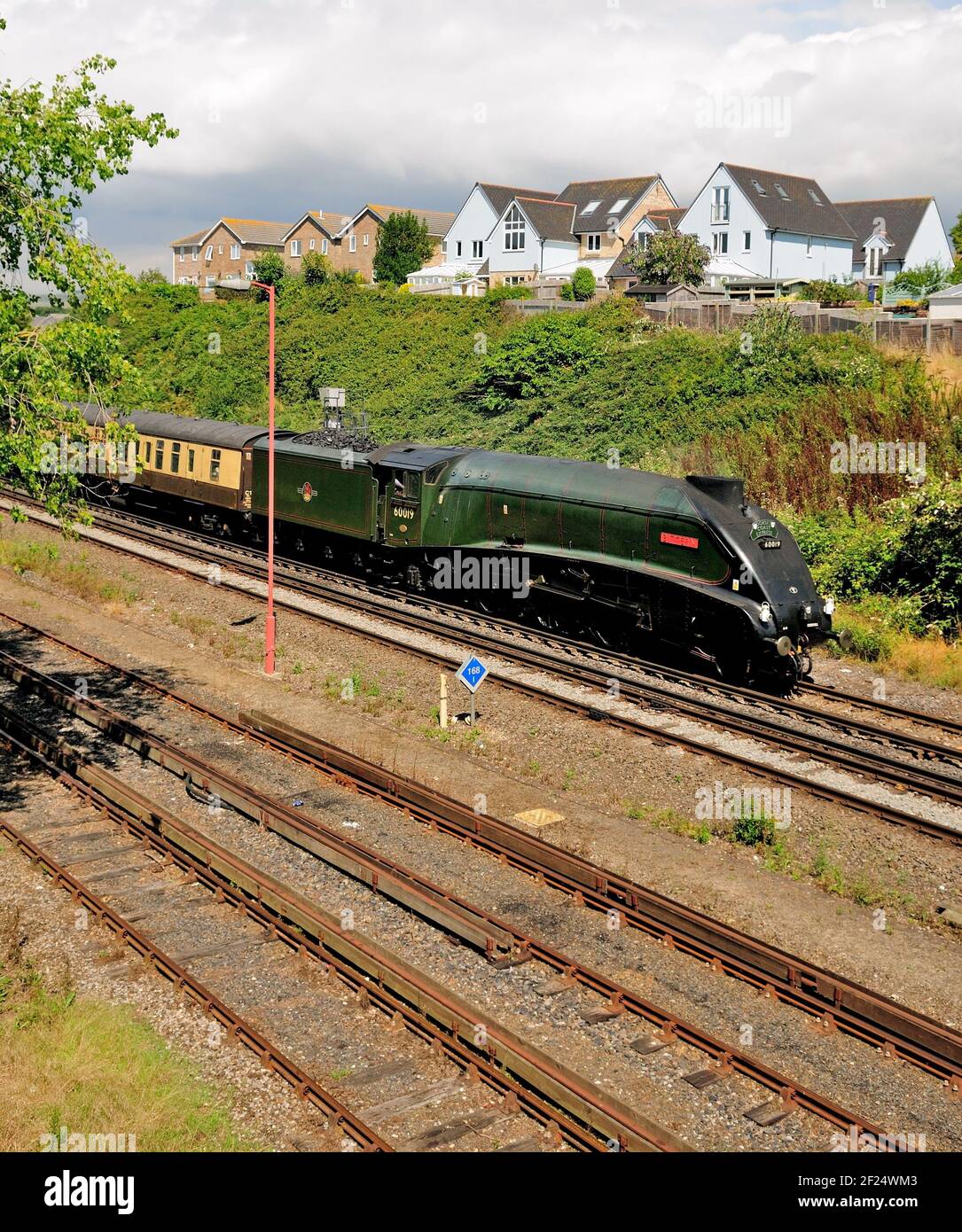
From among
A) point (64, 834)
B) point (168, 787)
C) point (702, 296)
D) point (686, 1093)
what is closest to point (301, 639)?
point (168, 787)

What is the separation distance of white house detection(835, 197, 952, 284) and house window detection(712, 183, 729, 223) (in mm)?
10530

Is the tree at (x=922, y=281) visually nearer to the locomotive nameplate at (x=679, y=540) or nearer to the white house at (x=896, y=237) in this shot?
the white house at (x=896, y=237)

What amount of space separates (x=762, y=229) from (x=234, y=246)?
52.1 meters

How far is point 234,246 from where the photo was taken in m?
101

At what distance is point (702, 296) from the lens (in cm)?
5688

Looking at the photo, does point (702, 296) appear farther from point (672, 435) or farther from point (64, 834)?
point (64, 834)

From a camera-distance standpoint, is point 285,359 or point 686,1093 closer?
point 686,1093

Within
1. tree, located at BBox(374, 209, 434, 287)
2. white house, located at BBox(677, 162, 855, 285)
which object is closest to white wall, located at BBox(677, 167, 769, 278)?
white house, located at BBox(677, 162, 855, 285)

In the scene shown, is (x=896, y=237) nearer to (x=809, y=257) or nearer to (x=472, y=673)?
(x=809, y=257)

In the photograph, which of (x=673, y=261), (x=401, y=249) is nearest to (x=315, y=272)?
(x=401, y=249)

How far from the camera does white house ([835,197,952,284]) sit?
74.6 metres

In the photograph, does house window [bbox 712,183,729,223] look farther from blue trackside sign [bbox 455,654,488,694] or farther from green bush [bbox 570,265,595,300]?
blue trackside sign [bbox 455,654,488,694]

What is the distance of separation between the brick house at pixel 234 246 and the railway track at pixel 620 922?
89.1 metres
